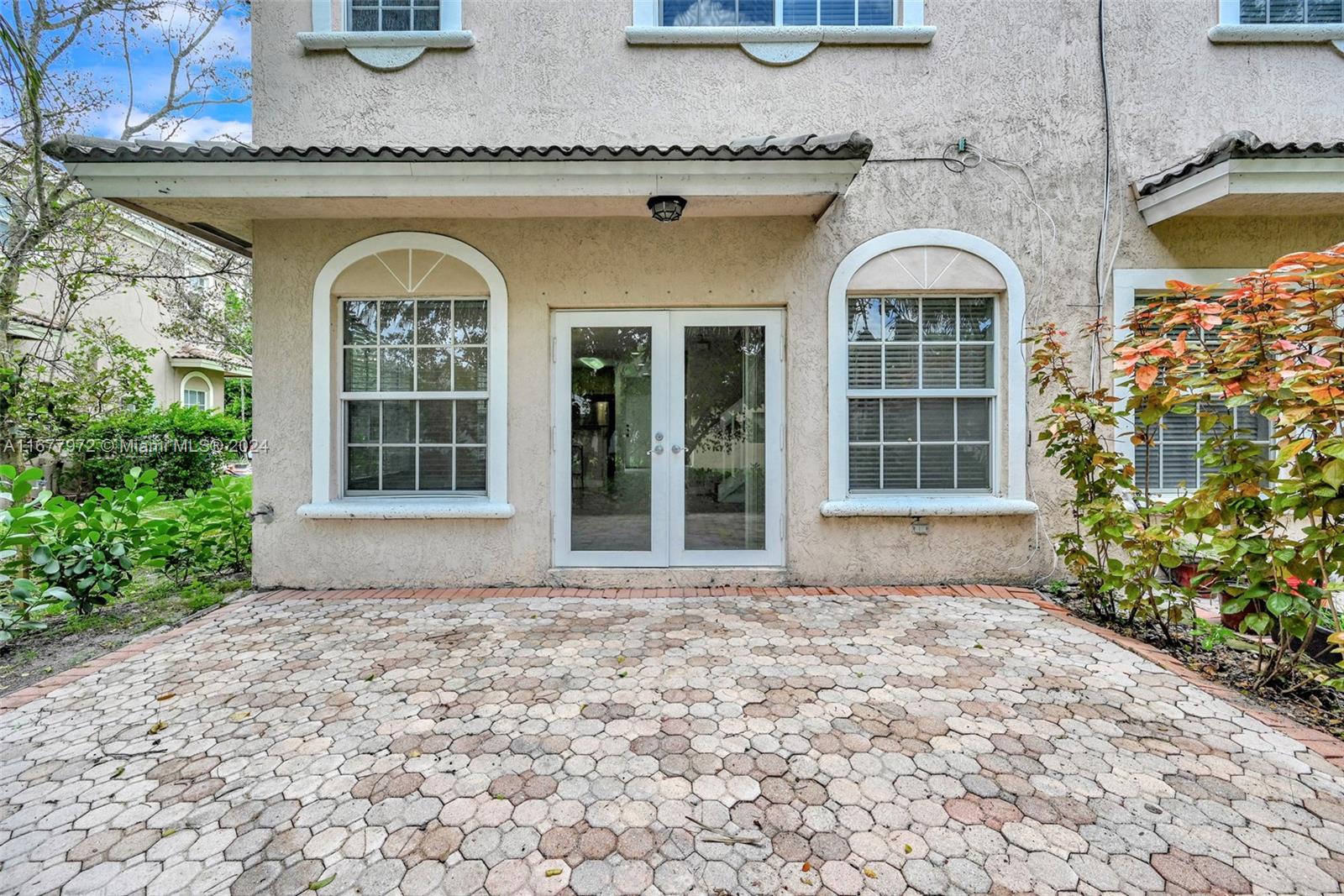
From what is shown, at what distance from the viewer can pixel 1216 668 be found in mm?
3902

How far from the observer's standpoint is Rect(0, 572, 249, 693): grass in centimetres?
407

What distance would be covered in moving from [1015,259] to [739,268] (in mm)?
2693

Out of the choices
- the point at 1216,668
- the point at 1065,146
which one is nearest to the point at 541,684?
the point at 1216,668

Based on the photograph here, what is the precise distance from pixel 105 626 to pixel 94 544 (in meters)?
0.71

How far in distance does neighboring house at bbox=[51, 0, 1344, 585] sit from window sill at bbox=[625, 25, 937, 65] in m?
0.03

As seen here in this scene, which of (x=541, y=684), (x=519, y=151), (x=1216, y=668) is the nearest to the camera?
(x=541, y=684)

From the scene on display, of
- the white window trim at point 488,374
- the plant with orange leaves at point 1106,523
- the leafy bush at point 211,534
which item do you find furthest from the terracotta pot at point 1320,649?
the leafy bush at point 211,534

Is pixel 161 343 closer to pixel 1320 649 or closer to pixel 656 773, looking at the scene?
pixel 656 773

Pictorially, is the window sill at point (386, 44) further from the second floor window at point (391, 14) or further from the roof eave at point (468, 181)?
the roof eave at point (468, 181)

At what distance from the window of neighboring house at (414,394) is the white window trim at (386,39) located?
239 centimetres

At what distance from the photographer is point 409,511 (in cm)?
552

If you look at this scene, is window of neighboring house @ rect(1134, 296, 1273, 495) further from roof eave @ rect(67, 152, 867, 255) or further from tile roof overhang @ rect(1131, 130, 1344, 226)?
roof eave @ rect(67, 152, 867, 255)

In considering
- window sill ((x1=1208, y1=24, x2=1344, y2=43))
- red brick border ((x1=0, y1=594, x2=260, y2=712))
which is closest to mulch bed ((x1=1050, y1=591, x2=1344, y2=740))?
window sill ((x1=1208, y1=24, x2=1344, y2=43))

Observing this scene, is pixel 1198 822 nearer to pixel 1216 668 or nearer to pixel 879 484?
pixel 1216 668
